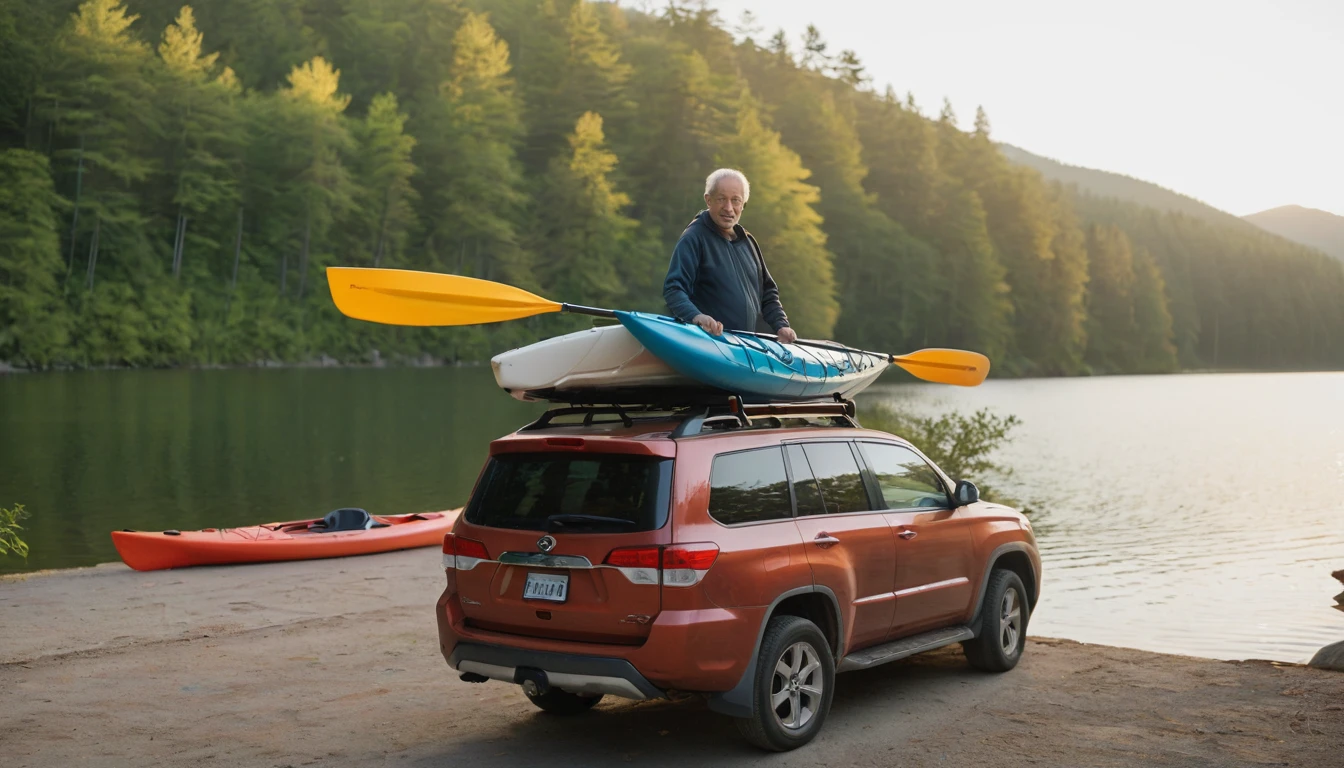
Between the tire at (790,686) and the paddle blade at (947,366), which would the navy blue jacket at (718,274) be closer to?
the paddle blade at (947,366)

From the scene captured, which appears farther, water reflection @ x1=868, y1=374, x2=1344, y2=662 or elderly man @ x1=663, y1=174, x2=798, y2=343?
water reflection @ x1=868, y1=374, x2=1344, y2=662

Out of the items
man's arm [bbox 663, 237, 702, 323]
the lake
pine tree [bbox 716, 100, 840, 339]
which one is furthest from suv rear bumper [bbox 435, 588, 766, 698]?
pine tree [bbox 716, 100, 840, 339]

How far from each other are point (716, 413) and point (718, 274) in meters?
1.61

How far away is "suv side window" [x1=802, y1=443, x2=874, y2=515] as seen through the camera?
6.84m

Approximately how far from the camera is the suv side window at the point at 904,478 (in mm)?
7367

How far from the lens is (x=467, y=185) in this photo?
71562mm

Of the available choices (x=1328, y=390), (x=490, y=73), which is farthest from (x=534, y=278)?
(x=1328, y=390)

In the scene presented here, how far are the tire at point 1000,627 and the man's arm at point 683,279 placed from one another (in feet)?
8.99

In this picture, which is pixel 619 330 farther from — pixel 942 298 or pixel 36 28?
pixel 942 298

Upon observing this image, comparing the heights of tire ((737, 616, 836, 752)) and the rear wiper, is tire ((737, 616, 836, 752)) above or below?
below

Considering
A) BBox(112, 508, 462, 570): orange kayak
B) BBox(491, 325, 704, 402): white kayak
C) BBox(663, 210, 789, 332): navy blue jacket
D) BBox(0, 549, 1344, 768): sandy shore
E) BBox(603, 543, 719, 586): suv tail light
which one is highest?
BBox(663, 210, 789, 332): navy blue jacket

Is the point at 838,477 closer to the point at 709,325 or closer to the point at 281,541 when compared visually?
the point at 709,325

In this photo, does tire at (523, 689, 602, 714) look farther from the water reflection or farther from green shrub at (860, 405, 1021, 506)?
green shrub at (860, 405, 1021, 506)

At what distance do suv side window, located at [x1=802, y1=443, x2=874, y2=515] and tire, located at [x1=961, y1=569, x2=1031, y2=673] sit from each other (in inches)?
60.0
